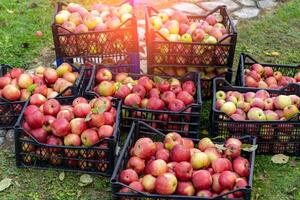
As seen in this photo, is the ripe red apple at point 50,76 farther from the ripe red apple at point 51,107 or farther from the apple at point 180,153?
the apple at point 180,153

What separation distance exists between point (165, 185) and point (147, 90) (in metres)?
1.48

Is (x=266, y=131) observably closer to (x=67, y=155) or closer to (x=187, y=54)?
(x=187, y=54)

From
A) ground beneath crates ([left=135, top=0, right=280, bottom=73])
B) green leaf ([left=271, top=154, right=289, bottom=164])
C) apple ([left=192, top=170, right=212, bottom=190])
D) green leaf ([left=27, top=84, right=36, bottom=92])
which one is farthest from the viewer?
ground beneath crates ([left=135, top=0, right=280, bottom=73])

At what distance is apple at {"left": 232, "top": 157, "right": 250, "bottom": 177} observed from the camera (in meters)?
4.04

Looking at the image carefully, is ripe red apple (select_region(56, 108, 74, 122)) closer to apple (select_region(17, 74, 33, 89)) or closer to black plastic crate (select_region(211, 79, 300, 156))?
Result: apple (select_region(17, 74, 33, 89))

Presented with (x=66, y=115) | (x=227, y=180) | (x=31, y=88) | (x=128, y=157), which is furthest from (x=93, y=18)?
(x=227, y=180)

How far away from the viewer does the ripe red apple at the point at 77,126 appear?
14.5 ft

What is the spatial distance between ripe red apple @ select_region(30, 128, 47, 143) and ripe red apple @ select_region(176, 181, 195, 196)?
4.47 feet

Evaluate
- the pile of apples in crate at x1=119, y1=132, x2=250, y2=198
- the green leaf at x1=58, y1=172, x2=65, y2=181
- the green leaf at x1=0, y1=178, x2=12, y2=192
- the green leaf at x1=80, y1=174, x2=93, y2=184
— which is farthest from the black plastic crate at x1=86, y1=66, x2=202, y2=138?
the green leaf at x1=0, y1=178, x2=12, y2=192

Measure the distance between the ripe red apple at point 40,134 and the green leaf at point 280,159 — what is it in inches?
85.9

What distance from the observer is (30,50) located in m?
6.75

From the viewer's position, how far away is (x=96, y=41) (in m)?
5.54

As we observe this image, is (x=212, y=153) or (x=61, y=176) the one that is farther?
(x=61, y=176)

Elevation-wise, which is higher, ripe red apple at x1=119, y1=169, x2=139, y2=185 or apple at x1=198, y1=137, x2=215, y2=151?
apple at x1=198, y1=137, x2=215, y2=151
